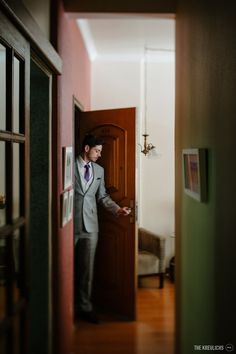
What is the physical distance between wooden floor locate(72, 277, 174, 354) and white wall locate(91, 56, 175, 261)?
1.13 metres

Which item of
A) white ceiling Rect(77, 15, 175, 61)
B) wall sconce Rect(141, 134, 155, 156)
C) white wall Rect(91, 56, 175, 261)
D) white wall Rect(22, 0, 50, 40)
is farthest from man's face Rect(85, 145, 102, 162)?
white wall Rect(22, 0, 50, 40)

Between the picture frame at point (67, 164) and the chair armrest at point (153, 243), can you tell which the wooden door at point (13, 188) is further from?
the chair armrest at point (153, 243)

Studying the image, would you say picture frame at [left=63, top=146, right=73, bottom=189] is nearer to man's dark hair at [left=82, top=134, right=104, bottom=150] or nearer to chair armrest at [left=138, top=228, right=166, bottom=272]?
man's dark hair at [left=82, top=134, right=104, bottom=150]

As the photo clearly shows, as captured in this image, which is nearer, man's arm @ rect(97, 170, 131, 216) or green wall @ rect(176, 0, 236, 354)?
green wall @ rect(176, 0, 236, 354)

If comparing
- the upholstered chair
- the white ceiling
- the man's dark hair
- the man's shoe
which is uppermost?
the white ceiling

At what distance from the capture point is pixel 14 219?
165 cm

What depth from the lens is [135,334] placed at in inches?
148

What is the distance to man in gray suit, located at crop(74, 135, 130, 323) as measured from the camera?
404 cm

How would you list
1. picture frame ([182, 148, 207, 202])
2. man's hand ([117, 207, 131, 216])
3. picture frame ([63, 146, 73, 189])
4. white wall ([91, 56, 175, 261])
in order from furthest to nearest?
white wall ([91, 56, 175, 261]) < man's hand ([117, 207, 131, 216]) < picture frame ([63, 146, 73, 189]) < picture frame ([182, 148, 207, 202])

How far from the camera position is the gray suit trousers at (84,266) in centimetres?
404

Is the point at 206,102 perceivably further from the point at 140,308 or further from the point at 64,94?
the point at 140,308

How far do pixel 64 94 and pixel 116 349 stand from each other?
1932 millimetres

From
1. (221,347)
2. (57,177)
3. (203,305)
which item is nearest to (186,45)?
(57,177)

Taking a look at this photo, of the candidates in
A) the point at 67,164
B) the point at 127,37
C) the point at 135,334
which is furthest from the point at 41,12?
the point at 135,334
